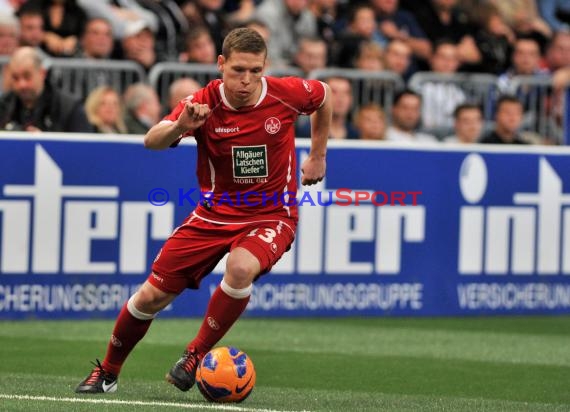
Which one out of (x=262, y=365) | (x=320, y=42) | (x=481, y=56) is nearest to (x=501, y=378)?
(x=262, y=365)

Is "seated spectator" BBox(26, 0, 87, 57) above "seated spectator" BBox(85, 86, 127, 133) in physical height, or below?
above

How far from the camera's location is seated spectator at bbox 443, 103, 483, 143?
15750 millimetres

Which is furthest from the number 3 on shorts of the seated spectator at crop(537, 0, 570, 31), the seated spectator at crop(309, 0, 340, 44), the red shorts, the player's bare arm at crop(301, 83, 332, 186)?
the seated spectator at crop(537, 0, 570, 31)

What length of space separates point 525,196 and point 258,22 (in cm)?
384

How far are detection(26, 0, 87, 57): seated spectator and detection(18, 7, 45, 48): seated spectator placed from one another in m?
0.25

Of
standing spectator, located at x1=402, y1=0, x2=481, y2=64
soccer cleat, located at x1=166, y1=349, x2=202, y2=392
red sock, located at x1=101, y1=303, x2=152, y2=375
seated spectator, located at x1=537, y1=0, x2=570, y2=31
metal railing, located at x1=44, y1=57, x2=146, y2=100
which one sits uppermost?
seated spectator, located at x1=537, y1=0, x2=570, y2=31

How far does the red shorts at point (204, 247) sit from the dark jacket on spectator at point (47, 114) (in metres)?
5.19

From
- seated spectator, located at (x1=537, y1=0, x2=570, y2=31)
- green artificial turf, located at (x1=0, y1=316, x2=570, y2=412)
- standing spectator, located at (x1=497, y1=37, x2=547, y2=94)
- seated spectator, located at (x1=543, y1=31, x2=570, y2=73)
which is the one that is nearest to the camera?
green artificial turf, located at (x1=0, y1=316, x2=570, y2=412)

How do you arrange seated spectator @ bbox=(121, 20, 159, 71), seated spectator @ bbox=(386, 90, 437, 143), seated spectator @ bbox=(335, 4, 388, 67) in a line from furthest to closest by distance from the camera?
1. seated spectator @ bbox=(335, 4, 388, 67)
2. seated spectator @ bbox=(386, 90, 437, 143)
3. seated spectator @ bbox=(121, 20, 159, 71)

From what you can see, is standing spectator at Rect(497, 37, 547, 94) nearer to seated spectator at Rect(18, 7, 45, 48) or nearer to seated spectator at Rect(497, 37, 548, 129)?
seated spectator at Rect(497, 37, 548, 129)

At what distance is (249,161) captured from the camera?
8781 mm

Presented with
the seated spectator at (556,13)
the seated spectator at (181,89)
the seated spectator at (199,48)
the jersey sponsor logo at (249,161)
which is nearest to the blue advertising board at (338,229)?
the seated spectator at (181,89)

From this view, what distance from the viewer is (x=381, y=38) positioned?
1930 centimetres

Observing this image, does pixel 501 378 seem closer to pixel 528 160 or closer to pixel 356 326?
pixel 356 326
